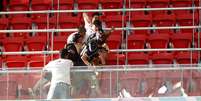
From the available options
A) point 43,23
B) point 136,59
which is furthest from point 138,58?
point 43,23

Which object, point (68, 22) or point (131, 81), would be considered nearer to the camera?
point (131, 81)

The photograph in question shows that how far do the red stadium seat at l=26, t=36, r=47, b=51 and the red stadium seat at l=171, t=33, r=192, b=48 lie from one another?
2.20m

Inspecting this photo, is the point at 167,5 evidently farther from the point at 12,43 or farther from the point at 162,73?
the point at 162,73

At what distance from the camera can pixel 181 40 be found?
11688 mm

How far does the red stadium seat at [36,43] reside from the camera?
11680mm

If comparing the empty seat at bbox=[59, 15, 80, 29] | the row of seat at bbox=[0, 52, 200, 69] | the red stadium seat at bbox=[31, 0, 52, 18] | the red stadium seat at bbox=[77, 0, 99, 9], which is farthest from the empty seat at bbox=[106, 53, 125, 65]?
the red stadium seat at bbox=[31, 0, 52, 18]

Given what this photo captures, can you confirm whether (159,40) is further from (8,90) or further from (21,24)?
(8,90)

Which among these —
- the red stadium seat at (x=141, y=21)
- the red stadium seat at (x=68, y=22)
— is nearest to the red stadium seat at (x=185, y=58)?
the red stadium seat at (x=141, y=21)

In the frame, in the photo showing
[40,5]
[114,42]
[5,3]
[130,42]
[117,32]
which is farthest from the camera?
[5,3]

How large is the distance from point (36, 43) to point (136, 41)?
170 centimetres

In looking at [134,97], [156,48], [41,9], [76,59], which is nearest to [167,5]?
[156,48]

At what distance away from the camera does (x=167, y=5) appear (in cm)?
1245

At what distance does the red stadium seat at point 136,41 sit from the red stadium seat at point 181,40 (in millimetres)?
516

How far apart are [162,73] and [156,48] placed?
Answer: 280cm
